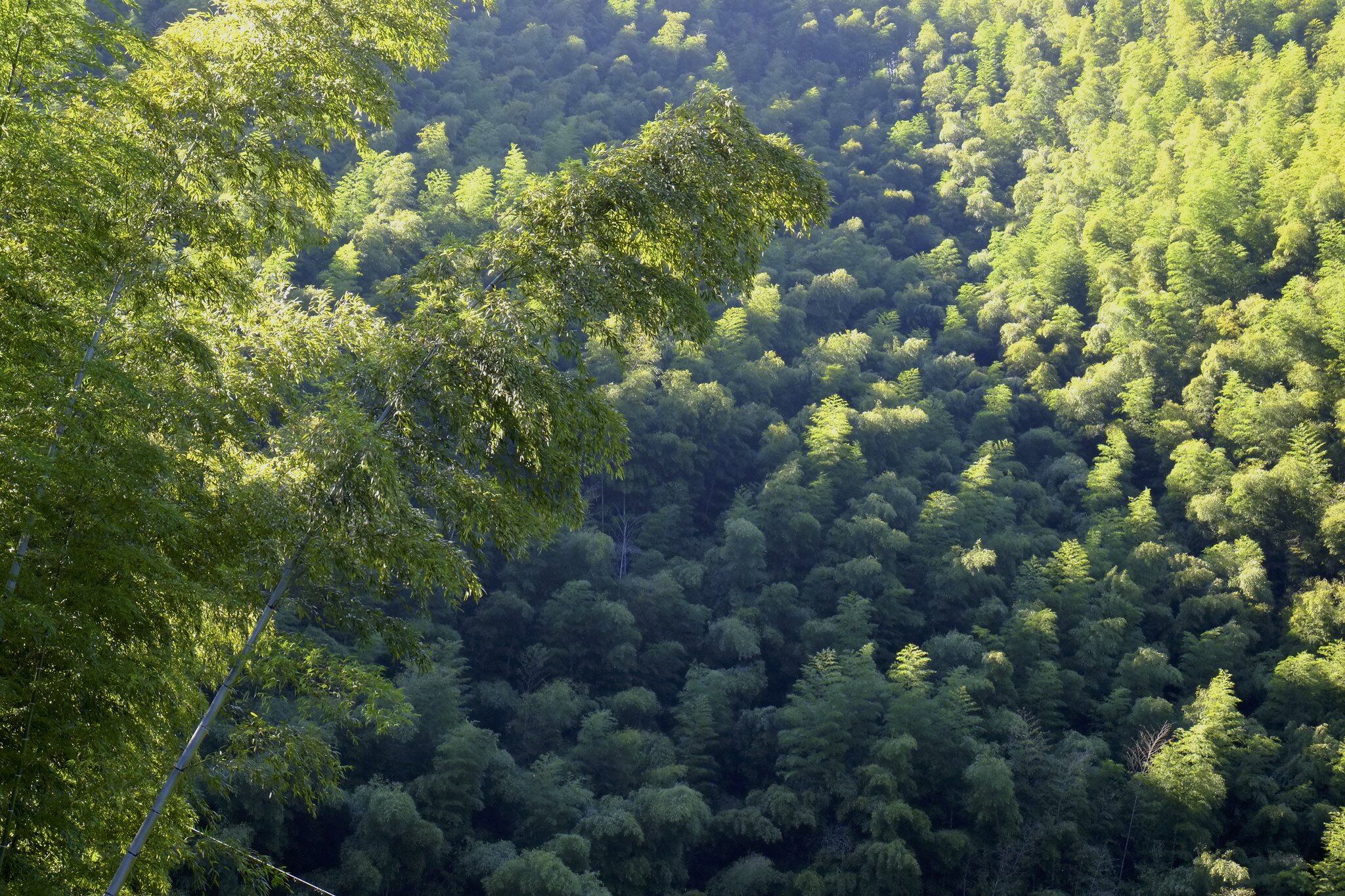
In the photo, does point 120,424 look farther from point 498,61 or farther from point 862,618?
point 498,61

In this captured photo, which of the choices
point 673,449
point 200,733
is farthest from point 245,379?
point 673,449

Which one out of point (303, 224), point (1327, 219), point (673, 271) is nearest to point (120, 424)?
point (303, 224)

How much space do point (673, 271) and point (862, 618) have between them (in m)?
27.0

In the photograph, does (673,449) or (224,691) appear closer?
(224,691)

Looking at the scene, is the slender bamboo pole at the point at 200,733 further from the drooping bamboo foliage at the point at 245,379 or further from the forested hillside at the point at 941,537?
the forested hillside at the point at 941,537

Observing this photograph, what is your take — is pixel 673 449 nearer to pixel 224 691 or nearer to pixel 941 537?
pixel 941 537

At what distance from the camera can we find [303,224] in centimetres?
542

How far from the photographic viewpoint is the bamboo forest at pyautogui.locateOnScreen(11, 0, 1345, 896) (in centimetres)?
420

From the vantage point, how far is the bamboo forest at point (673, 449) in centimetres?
420

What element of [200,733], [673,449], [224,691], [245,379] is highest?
[673,449]

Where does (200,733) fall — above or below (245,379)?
below

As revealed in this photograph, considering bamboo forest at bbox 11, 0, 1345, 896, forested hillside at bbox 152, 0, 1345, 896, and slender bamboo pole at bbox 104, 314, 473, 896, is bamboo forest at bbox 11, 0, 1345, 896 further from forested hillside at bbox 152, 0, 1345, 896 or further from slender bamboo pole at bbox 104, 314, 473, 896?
forested hillside at bbox 152, 0, 1345, 896

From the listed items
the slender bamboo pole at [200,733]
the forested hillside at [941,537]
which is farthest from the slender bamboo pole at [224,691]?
the forested hillside at [941,537]

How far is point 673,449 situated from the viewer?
38.0 metres
